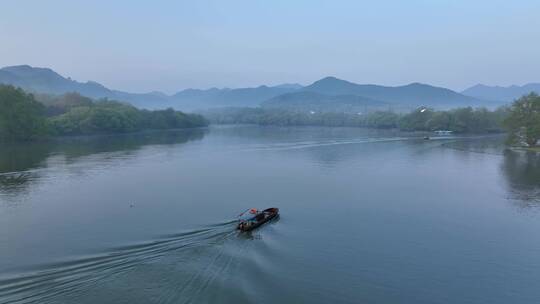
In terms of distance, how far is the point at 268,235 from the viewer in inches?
795

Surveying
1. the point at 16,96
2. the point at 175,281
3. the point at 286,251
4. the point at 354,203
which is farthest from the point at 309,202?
the point at 16,96

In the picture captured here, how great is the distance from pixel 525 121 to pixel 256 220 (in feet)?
175

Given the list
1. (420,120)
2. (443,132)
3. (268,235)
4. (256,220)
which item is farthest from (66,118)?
(420,120)

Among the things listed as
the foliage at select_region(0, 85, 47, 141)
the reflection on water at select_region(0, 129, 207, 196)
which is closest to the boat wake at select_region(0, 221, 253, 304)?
the reflection on water at select_region(0, 129, 207, 196)

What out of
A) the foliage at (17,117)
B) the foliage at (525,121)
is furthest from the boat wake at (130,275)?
the foliage at (525,121)

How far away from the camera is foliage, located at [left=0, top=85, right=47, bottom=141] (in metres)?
58.6

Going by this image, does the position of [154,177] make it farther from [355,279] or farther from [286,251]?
[355,279]

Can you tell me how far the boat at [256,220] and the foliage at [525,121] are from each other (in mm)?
49657

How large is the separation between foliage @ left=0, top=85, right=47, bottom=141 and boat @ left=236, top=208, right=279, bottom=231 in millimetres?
52803

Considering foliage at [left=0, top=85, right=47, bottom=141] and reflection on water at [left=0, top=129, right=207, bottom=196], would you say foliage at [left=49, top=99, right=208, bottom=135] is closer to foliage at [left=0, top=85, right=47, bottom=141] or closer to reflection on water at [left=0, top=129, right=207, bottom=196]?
reflection on water at [left=0, top=129, right=207, bottom=196]

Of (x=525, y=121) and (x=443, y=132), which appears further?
(x=443, y=132)

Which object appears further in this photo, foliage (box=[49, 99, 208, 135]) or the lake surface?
foliage (box=[49, 99, 208, 135])

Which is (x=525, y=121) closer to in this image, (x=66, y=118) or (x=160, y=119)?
(x=66, y=118)

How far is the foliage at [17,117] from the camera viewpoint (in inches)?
2306
